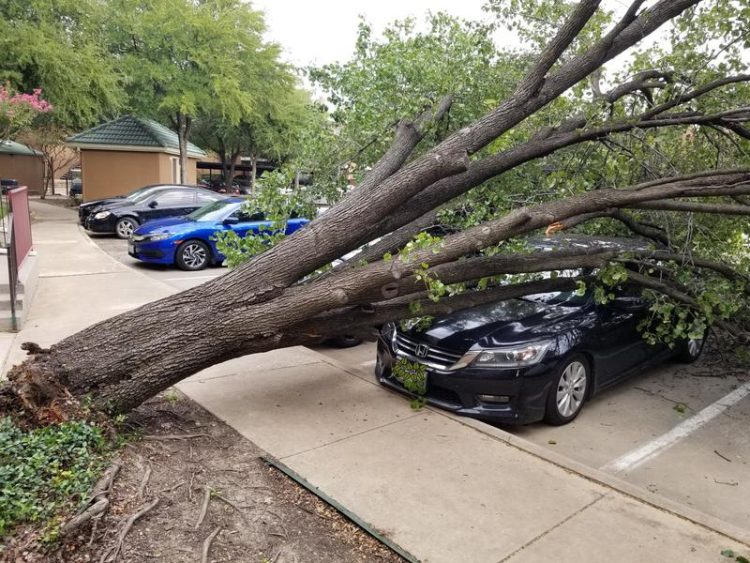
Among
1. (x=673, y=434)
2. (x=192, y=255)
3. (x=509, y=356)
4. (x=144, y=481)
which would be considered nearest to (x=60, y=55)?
(x=192, y=255)

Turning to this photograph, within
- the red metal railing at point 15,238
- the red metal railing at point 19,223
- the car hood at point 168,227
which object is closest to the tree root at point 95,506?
the red metal railing at point 15,238

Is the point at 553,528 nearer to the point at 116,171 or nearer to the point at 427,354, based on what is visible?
the point at 427,354

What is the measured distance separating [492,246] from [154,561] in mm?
3188

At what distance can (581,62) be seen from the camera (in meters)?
5.19

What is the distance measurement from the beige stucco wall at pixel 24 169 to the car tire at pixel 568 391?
38.1 metres

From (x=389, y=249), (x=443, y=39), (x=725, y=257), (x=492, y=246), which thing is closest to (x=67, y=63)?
(x=443, y=39)

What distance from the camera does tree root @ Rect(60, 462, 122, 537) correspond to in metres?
2.75

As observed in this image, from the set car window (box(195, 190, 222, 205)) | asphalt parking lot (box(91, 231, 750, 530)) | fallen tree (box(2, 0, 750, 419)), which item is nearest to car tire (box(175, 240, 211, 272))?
car window (box(195, 190, 222, 205))

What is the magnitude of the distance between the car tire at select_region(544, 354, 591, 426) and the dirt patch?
2.44 m

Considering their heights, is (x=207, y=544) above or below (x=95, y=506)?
below

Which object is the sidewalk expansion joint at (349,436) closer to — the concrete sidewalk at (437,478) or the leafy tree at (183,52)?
the concrete sidewalk at (437,478)

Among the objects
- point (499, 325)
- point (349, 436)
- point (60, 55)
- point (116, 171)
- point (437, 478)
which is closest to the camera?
point (437, 478)

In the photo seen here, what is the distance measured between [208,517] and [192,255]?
9111 millimetres

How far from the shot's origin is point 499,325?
5062 millimetres
